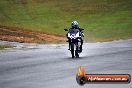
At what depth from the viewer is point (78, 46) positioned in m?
24.1

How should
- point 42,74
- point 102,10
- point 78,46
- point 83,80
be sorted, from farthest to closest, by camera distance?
1. point 102,10
2. point 78,46
3. point 42,74
4. point 83,80

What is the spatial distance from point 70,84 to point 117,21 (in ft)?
175

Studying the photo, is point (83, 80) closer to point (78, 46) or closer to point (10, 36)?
point (78, 46)

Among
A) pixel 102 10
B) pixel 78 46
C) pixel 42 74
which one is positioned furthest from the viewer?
pixel 102 10

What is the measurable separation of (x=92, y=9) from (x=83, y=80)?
64.9 meters

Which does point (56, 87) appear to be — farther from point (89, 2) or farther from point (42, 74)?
point (89, 2)

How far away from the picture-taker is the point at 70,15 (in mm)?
70625

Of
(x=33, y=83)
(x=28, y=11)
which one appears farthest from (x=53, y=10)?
(x=33, y=83)

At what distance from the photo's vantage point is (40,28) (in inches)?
2452

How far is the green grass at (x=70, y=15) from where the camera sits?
61606 millimetres

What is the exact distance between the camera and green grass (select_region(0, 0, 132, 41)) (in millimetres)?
61606

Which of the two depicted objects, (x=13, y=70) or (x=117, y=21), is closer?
(x=13, y=70)

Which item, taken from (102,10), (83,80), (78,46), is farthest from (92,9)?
(83,80)

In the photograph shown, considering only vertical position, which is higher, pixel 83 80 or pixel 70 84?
pixel 83 80
